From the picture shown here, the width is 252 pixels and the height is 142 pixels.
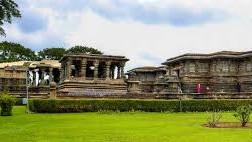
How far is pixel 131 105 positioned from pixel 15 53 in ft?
197

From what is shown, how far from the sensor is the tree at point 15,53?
92938 millimetres

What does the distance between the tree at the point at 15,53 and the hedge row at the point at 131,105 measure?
56.2 metres

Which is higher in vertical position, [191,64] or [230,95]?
[191,64]

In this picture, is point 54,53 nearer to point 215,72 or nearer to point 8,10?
point 215,72

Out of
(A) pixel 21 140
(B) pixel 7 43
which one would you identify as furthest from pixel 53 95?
(B) pixel 7 43

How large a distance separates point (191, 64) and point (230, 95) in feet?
42.3

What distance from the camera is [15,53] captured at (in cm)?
9512

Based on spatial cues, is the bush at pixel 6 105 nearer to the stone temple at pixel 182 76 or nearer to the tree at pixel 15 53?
the stone temple at pixel 182 76

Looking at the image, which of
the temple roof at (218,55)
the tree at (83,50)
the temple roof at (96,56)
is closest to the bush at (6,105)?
the temple roof at (96,56)

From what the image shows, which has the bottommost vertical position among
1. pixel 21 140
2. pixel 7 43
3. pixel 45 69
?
pixel 21 140

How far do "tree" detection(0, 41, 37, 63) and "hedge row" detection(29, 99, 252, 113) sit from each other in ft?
185

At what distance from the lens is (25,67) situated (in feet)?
225

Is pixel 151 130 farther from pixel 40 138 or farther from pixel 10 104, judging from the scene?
pixel 10 104

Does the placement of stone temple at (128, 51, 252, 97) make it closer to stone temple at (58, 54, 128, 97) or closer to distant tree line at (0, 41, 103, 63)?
stone temple at (58, 54, 128, 97)
